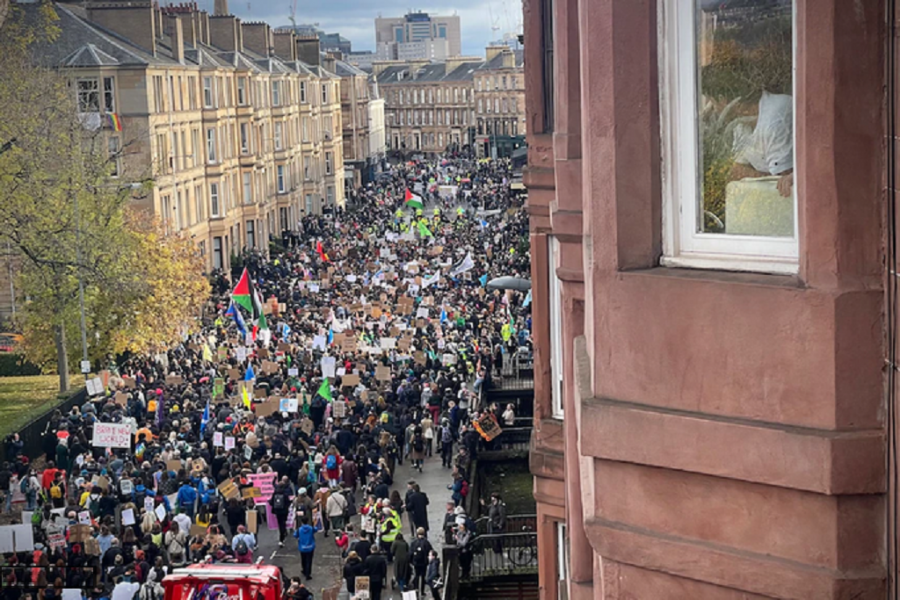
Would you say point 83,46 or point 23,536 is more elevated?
point 83,46

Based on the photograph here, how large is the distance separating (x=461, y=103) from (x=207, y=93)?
121m

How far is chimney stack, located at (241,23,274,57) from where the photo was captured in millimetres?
92125

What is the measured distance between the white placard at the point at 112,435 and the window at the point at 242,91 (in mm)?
52567

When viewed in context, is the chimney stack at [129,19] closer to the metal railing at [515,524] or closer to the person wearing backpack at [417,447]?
the person wearing backpack at [417,447]

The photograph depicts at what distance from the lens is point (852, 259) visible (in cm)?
385

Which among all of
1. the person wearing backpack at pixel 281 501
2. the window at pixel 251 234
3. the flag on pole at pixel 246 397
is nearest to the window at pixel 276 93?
the window at pixel 251 234

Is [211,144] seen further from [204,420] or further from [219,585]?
[219,585]

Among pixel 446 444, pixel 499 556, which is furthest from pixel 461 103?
pixel 499 556

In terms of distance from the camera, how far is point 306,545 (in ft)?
79.0

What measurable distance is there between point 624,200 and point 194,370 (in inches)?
1469

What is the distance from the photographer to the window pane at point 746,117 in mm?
4062

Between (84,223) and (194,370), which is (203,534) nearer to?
(194,370)

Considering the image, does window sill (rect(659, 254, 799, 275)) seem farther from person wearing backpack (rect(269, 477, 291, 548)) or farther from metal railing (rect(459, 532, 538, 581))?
person wearing backpack (rect(269, 477, 291, 548))

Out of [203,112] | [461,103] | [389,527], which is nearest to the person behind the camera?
[389,527]
